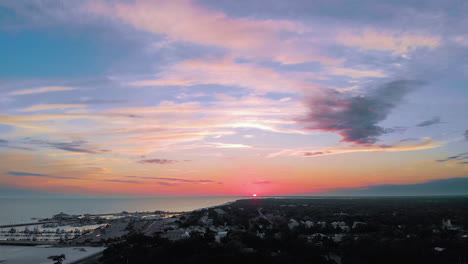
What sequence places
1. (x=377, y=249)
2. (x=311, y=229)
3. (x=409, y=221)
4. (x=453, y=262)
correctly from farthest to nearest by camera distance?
(x=409, y=221), (x=311, y=229), (x=377, y=249), (x=453, y=262)

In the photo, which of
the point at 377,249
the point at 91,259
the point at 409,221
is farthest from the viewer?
the point at 409,221

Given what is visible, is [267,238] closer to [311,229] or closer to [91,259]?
[311,229]

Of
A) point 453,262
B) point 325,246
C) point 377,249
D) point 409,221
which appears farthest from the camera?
point 409,221

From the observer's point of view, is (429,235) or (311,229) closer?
(429,235)

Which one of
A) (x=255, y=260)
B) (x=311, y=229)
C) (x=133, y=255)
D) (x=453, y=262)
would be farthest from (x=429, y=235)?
(x=133, y=255)

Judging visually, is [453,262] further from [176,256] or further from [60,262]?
[60,262]

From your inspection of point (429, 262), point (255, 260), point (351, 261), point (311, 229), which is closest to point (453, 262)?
point (429, 262)

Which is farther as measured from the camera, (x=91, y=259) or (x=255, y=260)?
(x=91, y=259)

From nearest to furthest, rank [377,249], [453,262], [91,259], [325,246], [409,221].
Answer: [453,262] < [377,249] < [325,246] < [91,259] < [409,221]

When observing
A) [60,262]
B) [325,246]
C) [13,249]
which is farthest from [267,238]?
[13,249]
